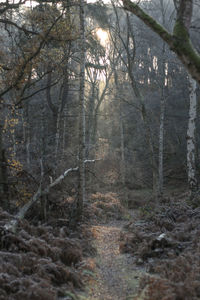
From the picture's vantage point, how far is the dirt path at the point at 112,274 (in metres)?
5.06

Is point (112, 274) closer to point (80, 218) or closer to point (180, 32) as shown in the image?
point (80, 218)

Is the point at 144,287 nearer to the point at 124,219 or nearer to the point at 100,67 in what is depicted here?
the point at 124,219

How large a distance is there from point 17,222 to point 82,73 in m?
5.98

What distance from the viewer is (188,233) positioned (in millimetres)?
7383

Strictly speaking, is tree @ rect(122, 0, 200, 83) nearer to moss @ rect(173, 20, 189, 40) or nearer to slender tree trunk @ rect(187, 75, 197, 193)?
moss @ rect(173, 20, 189, 40)

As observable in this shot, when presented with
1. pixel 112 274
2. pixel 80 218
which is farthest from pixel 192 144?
pixel 112 274

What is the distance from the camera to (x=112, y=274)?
619 centimetres

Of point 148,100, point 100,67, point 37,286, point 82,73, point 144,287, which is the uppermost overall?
point 100,67

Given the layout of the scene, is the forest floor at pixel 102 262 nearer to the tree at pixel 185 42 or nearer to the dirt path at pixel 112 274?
the dirt path at pixel 112 274

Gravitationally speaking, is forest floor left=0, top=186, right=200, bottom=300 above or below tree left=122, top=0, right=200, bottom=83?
below

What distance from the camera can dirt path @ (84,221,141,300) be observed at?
506 centimetres

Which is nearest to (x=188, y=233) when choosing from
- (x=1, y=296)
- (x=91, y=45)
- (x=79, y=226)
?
(x=79, y=226)

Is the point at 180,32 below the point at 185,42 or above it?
above

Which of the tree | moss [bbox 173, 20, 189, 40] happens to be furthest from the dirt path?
moss [bbox 173, 20, 189, 40]
